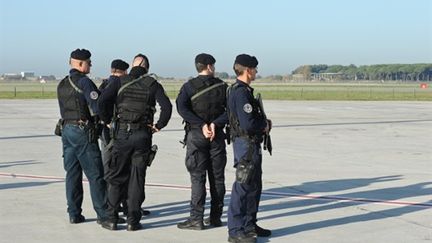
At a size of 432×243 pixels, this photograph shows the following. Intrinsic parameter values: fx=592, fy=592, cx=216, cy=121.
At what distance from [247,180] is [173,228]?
1.30m

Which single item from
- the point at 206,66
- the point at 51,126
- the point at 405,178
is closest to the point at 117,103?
the point at 206,66

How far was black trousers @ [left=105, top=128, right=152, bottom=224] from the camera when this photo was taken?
6.39 m

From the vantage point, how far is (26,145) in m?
15.1

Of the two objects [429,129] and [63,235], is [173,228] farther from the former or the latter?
[429,129]

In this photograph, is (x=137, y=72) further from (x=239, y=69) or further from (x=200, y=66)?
(x=239, y=69)

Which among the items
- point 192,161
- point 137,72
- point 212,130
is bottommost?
point 192,161

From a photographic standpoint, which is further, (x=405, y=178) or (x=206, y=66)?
(x=405, y=178)

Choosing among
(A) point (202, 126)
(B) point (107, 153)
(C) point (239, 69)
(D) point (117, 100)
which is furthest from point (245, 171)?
(B) point (107, 153)

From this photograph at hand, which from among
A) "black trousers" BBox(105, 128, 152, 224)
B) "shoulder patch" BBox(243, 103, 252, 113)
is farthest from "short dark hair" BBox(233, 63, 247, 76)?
"black trousers" BBox(105, 128, 152, 224)

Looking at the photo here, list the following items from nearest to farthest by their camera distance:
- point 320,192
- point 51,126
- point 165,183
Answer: point 320,192
point 165,183
point 51,126

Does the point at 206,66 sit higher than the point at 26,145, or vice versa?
the point at 206,66

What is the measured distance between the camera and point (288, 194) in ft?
28.8

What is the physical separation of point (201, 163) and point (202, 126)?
0.43 metres

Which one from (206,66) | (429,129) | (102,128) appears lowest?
(429,129)
